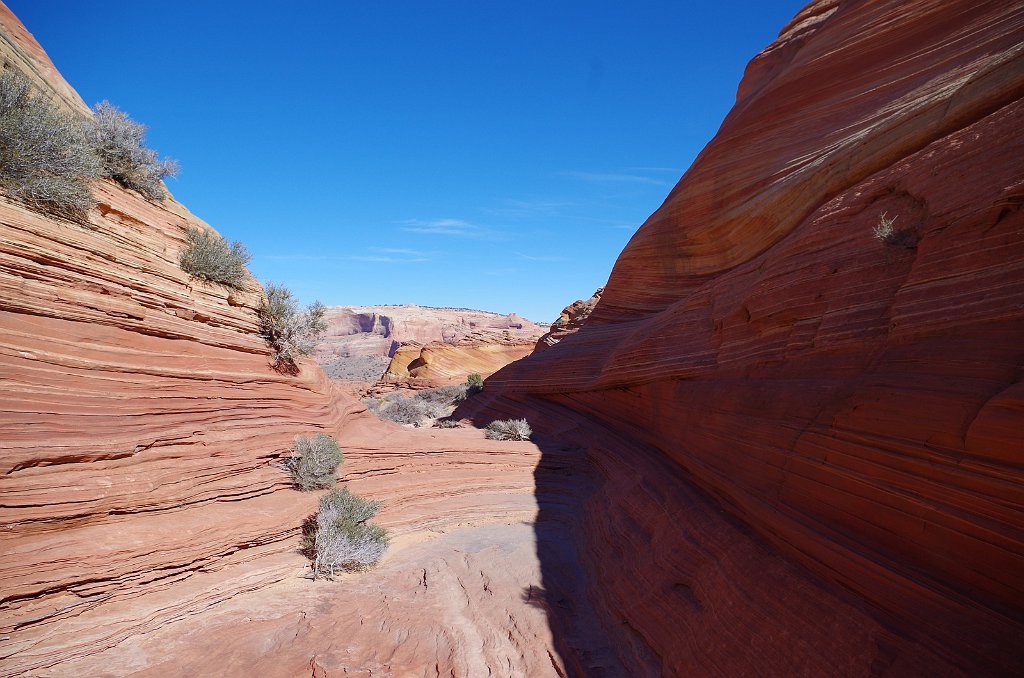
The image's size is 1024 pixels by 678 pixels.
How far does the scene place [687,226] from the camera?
12.1 m

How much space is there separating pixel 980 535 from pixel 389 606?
19.4 feet

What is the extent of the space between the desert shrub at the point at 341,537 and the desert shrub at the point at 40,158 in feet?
16.4

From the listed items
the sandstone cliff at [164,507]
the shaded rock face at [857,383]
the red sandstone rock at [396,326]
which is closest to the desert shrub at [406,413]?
the shaded rock face at [857,383]

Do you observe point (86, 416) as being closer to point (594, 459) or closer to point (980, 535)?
point (980, 535)

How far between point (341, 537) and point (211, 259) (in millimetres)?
4774

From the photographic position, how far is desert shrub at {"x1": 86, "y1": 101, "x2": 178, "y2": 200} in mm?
6891

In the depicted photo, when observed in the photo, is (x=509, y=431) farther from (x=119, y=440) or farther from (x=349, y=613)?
(x=119, y=440)

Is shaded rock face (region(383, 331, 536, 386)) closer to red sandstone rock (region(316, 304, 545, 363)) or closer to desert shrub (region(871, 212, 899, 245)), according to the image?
desert shrub (region(871, 212, 899, 245))

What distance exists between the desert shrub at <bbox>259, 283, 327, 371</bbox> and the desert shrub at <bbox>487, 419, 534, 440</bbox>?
18.6 ft

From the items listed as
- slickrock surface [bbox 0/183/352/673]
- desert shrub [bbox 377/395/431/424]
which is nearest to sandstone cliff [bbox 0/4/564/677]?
slickrock surface [bbox 0/183/352/673]

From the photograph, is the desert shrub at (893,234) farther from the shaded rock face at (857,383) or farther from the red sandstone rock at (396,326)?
the red sandstone rock at (396,326)

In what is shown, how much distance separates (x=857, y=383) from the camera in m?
4.78

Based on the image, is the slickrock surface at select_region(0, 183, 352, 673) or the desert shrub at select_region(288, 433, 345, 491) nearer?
the slickrock surface at select_region(0, 183, 352, 673)

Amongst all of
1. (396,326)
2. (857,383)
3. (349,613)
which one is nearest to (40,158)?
(349,613)
